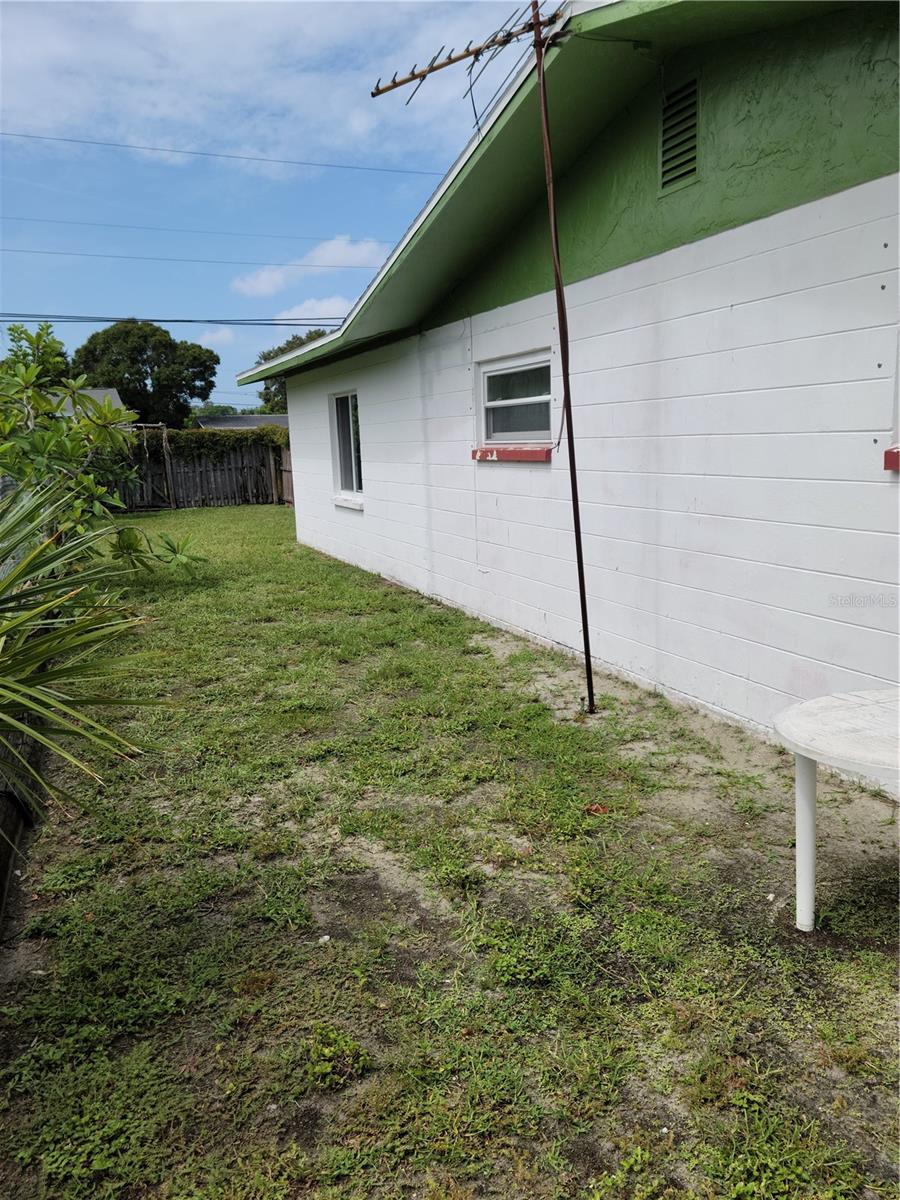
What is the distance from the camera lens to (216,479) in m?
20.7

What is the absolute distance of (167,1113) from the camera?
1.88 metres

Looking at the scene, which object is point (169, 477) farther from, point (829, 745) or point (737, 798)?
point (829, 745)

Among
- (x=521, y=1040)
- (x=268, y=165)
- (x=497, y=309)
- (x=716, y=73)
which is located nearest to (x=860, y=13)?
(x=716, y=73)

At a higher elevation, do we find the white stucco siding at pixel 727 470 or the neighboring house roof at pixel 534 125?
the neighboring house roof at pixel 534 125

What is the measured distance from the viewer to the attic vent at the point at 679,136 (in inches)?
163

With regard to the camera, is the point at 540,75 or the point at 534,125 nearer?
the point at 540,75

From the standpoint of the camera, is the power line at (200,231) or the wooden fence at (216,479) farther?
the power line at (200,231)

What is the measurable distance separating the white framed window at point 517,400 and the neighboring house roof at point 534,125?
103 centimetres

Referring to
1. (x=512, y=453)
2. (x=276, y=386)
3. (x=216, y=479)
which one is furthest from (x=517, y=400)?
(x=276, y=386)

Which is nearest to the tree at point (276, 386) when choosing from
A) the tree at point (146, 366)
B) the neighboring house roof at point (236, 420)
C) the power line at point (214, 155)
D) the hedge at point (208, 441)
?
the neighboring house roof at point (236, 420)

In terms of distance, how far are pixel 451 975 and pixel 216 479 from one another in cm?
1999

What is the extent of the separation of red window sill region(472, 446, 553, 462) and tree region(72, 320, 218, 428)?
4271 centimetres

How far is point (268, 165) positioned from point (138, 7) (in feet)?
90.7

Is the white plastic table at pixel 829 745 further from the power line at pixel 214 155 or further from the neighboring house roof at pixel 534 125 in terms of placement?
the power line at pixel 214 155
